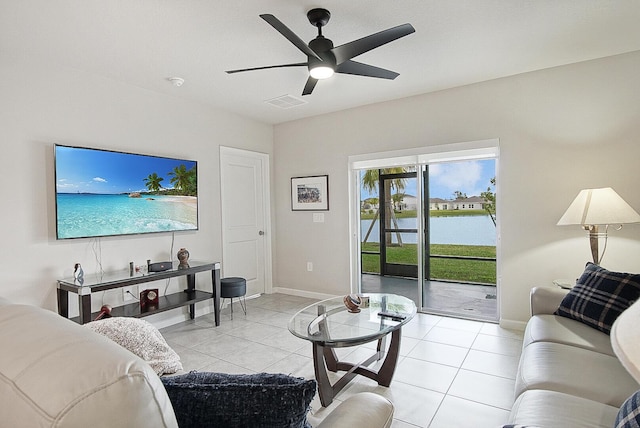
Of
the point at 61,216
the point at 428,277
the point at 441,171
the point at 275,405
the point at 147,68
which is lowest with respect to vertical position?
the point at 428,277

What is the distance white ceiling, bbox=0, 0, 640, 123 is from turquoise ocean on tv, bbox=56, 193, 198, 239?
1209 millimetres

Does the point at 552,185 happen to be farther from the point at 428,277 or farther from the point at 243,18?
the point at 243,18

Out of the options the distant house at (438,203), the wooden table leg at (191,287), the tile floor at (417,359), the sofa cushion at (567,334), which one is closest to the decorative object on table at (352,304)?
the tile floor at (417,359)

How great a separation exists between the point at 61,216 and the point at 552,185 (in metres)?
4.62

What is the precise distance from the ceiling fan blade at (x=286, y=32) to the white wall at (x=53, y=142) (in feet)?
7.14

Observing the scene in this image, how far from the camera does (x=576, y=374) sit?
166cm

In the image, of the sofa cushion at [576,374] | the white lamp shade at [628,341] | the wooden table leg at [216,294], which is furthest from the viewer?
the wooden table leg at [216,294]

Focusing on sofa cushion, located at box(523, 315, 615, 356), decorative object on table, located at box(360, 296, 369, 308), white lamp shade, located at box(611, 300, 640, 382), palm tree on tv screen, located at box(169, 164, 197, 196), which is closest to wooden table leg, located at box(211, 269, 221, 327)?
palm tree on tv screen, located at box(169, 164, 197, 196)

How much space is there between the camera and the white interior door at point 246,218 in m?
4.72

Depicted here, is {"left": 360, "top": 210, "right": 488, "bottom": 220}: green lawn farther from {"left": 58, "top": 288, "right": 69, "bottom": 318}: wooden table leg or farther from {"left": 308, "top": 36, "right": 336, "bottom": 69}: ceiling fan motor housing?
{"left": 58, "top": 288, "right": 69, "bottom": 318}: wooden table leg

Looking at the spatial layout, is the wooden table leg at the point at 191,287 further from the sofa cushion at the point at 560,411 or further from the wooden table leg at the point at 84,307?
the sofa cushion at the point at 560,411

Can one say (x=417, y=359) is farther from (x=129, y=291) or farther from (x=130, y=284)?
(x=129, y=291)

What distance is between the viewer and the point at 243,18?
2.44 metres

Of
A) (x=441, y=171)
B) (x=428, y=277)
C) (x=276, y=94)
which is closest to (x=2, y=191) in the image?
(x=276, y=94)
